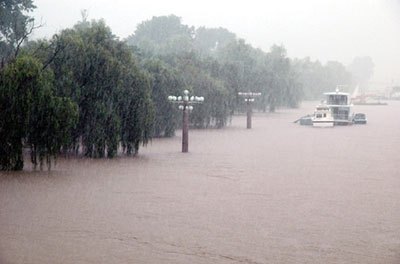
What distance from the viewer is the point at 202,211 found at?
14.1 metres

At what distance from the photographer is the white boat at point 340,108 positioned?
54631 mm

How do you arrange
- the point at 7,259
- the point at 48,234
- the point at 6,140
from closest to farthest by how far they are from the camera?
the point at 7,259, the point at 48,234, the point at 6,140

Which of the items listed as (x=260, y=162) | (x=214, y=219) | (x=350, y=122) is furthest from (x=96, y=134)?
(x=350, y=122)

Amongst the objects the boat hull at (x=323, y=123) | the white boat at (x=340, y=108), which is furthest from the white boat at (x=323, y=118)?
the white boat at (x=340, y=108)

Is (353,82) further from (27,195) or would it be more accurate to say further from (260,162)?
(27,195)

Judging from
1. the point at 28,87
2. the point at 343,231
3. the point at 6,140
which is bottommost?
the point at 343,231

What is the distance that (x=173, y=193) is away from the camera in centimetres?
1642

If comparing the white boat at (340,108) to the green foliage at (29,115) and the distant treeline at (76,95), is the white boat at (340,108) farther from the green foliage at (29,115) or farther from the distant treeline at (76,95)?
the green foliage at (29,115)

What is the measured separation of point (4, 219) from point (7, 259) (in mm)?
2802

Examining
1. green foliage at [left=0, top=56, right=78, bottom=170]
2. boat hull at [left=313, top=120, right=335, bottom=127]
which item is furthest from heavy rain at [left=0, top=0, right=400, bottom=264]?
boat hull at [left=313, top=120, right=335, bottom=127]

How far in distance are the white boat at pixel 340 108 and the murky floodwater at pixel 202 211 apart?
2957cm

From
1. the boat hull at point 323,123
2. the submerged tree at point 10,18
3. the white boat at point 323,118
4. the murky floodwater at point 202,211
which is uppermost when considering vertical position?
the submerged tree at point 10,18

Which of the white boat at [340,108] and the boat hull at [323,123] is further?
the white boat at [340,108]

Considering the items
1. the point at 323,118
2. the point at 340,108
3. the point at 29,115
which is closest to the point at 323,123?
the point at 323,118
